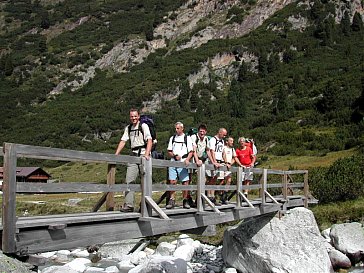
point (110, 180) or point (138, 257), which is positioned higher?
point (110, 180)

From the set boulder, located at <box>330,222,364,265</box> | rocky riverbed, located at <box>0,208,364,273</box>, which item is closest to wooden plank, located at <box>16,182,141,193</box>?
rocky riverbed, located at <box>0,208,364,273</box>

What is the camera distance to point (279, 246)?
709 inches

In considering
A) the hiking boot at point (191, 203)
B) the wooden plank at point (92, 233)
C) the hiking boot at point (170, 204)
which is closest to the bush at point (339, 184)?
the hiking boot at point (191, 203)

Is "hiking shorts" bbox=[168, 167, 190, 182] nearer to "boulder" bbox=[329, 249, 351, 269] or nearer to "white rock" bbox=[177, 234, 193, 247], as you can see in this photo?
"boulder" bbox=[329, 249, 351, 269]

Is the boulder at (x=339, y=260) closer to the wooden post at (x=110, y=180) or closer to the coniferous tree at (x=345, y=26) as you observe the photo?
the wooden post at (x=110, y=180)

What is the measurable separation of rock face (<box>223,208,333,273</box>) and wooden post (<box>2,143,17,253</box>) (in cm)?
1284

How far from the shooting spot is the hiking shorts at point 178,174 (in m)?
11.2

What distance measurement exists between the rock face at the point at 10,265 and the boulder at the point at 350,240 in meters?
17.6

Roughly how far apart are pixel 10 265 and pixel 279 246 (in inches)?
518

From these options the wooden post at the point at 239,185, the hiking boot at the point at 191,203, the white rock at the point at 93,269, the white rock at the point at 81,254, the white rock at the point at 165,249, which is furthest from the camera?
the white rock at the point at 81,254

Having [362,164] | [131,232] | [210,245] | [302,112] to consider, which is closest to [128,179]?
[131,232]

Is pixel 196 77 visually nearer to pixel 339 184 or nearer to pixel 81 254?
pixel 339 184

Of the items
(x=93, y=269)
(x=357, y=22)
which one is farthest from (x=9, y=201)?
(x=357, y=22)

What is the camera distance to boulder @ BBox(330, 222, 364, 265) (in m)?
21.2
